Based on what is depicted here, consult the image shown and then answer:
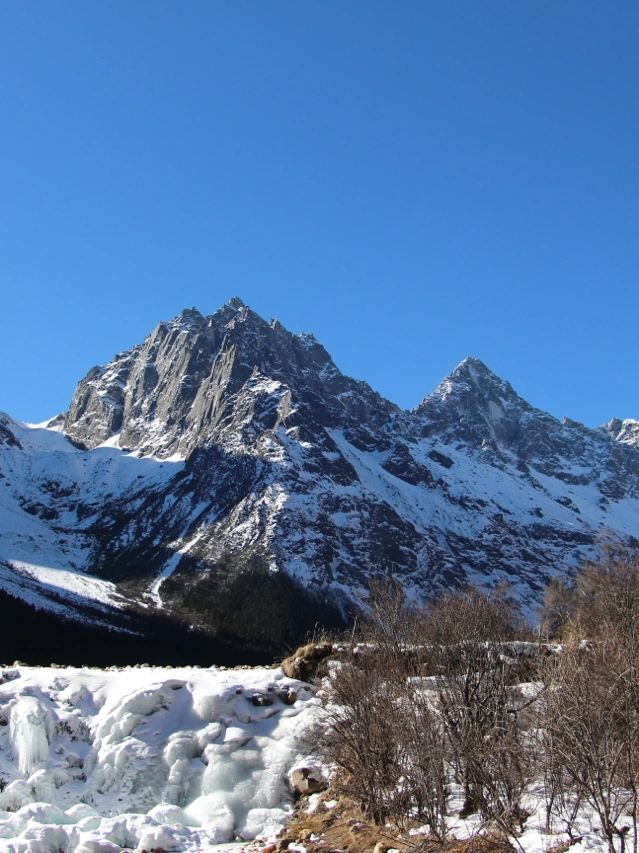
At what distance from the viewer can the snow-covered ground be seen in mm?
23516

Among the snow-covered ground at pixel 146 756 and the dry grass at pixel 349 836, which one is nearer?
the dry grass at pixel 349 836

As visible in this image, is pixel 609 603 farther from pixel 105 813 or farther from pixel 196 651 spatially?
pixel 196 651

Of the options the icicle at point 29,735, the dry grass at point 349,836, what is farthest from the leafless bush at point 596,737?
the icicle at point 29,735

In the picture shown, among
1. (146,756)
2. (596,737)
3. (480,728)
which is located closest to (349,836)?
(480,728)

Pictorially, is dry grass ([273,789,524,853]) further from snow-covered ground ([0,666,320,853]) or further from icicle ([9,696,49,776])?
icicle ([9,696,49,776])

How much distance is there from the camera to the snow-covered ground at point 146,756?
77.2 feet

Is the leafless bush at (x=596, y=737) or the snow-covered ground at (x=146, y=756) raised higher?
the leafless bush at (x=596, y=737)

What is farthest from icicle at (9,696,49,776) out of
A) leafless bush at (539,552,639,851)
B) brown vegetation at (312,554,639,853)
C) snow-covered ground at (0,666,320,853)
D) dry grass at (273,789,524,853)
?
leafless bush at (539,552,639,851)

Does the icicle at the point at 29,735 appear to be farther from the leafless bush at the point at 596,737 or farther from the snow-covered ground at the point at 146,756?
the leafless bush at the point at 596,737

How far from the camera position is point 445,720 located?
22.8 metres

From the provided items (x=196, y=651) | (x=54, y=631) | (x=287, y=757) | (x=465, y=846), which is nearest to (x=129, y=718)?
(x=287, y=757)

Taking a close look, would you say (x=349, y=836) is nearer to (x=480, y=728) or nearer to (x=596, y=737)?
(x=480, y=728)

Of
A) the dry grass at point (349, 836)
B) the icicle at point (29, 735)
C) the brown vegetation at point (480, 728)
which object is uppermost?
the brown vegetation at point (480, 728)

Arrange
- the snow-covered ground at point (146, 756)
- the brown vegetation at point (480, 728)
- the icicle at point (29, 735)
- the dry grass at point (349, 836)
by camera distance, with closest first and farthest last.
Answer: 1. the brown vegetation at point (480, 728)
2. the dry grass at point (349, 836)
3. the snow-covered ground at point (146, 756)
4. the icicle at point (29, 735)
